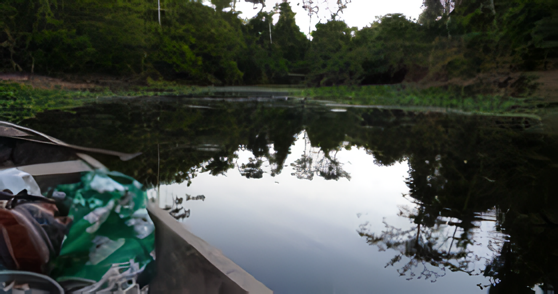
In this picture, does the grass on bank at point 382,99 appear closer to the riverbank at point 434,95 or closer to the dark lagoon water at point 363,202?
the riverbank at point 434,95

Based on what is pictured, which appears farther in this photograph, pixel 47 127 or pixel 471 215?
pixel 47 127

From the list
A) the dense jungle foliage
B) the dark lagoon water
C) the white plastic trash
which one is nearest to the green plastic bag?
the white plastic trash

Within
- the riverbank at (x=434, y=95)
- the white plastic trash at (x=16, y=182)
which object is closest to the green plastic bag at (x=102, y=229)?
the white plastic trash at (x=16, y=182)

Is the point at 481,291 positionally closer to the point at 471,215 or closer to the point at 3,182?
the point at 471,215

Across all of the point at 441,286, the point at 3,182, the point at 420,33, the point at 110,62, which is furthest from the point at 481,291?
the point at 110,62

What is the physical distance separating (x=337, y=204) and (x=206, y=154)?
5.87 ft

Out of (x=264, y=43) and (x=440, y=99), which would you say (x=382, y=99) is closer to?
(x=440, y=99)

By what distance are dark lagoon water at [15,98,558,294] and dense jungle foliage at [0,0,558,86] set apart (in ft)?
18.0

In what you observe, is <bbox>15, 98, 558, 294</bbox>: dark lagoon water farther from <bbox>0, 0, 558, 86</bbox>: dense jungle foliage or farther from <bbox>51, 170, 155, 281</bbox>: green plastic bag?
<bbox>0, 0, 558, 86</bbox>: dense jungle foliage

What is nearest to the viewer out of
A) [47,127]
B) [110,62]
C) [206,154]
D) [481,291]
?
[481,291]

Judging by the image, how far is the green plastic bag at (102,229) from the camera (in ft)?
3.14

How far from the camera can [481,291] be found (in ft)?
4.82

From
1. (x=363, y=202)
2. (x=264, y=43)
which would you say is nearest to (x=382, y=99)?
(x=363, y=202)

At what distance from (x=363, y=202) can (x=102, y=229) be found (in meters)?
1.95
